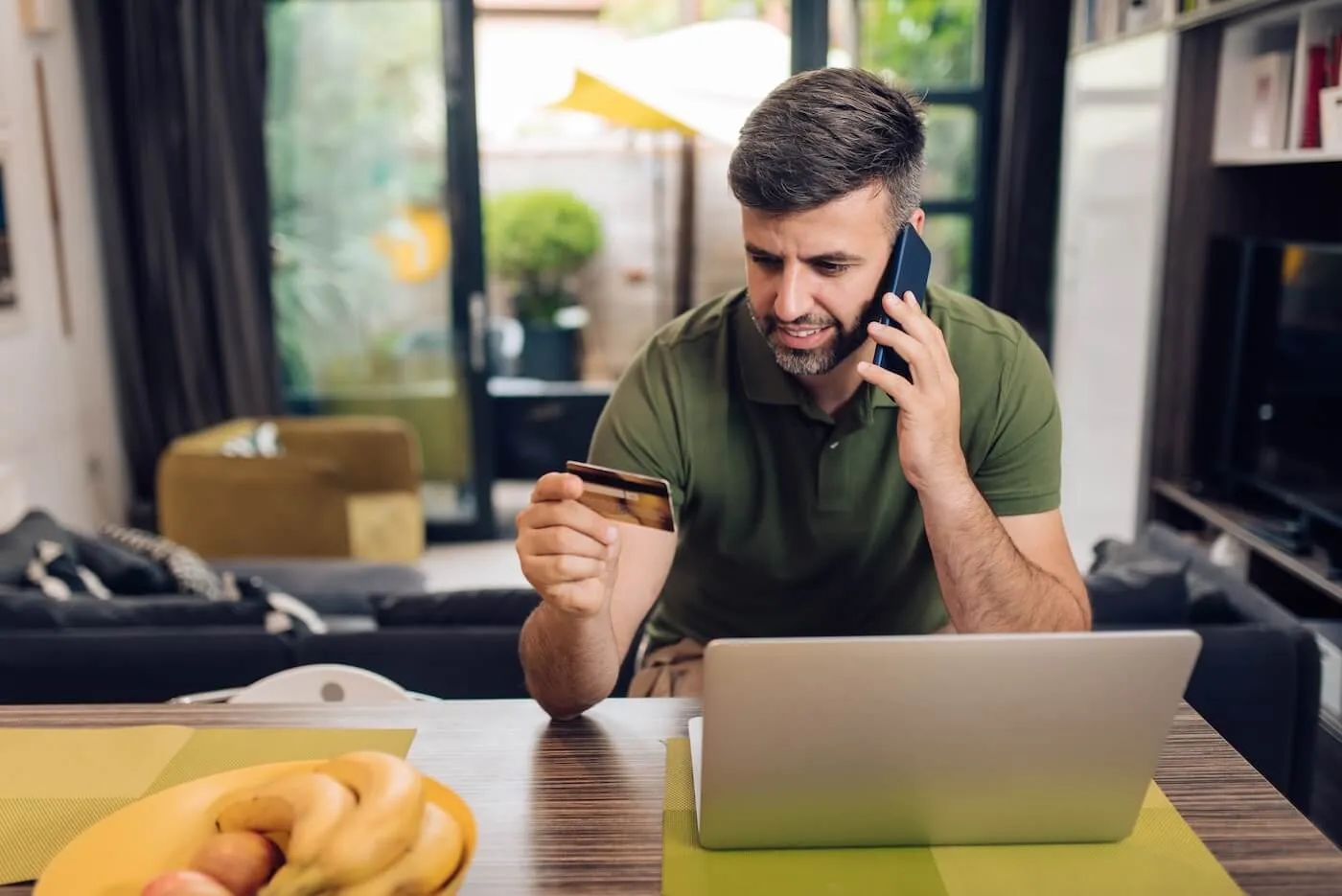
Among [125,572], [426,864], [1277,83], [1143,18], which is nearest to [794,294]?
[426,864]

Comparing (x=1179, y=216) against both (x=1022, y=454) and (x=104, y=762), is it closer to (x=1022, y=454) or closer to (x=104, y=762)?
(x=1022, y=454)

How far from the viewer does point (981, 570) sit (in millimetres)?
1384

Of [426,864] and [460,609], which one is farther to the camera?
[460,609]

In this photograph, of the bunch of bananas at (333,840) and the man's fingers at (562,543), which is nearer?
the bunch of bananas at (333,840)

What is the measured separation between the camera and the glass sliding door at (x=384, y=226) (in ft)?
14.4

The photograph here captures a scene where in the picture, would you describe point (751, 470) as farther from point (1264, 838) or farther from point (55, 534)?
point (55, 534)

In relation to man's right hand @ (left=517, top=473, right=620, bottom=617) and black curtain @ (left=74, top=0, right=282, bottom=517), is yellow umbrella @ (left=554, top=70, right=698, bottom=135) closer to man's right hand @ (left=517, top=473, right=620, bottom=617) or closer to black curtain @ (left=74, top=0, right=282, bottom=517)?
man's right hand @ (left=517, top=473, right=620, bottom=617)

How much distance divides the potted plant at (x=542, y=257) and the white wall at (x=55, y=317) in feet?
6.00

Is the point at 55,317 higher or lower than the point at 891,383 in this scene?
lower

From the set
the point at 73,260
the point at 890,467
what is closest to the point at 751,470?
the point at 890,467

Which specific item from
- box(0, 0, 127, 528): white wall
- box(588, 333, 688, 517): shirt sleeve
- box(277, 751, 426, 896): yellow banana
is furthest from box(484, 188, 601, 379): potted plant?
box(277, 751, 426, 896): yellow banana

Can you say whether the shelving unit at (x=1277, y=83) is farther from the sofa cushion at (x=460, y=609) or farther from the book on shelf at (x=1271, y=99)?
the sofa cushion at (x=460, y=609)

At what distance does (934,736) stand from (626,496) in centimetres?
34

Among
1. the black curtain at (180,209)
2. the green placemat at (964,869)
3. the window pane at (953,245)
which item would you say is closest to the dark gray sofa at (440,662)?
the green placemat at (964,869)
